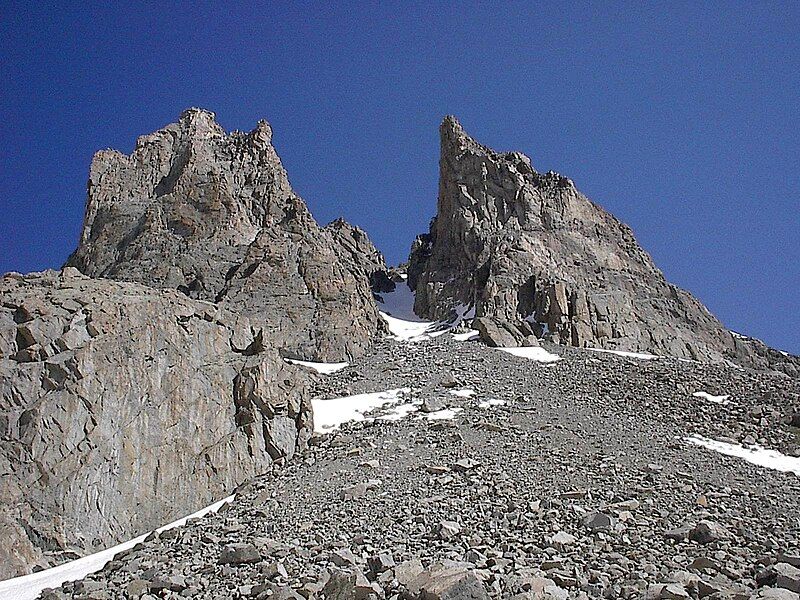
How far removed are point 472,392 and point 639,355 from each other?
17260mm

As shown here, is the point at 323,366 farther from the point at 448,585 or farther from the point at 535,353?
the point at 448,585

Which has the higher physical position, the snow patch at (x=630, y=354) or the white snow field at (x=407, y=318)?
the white snow field at (x=407, y=318)

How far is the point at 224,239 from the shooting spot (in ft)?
169

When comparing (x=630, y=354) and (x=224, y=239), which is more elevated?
(x=224, y=239)

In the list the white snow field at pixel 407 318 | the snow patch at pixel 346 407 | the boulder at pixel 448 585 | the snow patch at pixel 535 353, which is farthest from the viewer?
the white snow field at pixel 407 318

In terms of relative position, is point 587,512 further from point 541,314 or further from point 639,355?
point 541,314

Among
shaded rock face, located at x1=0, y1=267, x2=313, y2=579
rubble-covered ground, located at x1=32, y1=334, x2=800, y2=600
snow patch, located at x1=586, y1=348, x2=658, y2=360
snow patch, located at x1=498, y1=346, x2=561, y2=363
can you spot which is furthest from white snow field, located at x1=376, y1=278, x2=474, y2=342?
shaded rock face, located at x1=0, y1=267, x2=313, y2=579

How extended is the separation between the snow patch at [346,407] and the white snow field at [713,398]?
49.0ft

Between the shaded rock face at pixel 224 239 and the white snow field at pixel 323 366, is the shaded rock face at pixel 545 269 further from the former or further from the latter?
the white snow field at pixel 323 366

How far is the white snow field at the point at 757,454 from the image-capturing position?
22.5 m

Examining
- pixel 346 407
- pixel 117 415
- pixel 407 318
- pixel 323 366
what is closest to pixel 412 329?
pixel 407 318

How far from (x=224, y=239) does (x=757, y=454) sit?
41.1m

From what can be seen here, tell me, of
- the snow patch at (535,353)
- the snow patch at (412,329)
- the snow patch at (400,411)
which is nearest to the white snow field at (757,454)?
the snow patch at (400,411)

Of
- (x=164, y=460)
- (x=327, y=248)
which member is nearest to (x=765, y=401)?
(x=164, y=460)
